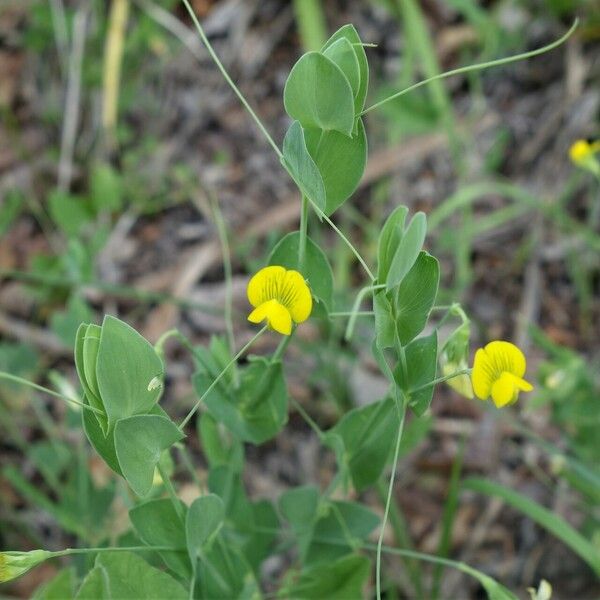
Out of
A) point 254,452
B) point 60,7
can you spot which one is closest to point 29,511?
point 254,452

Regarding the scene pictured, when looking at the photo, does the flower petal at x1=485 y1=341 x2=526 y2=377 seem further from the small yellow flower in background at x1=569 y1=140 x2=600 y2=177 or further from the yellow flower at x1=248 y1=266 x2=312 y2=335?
the small yellow flower in background at x1=569 y1=140 x2=600 y2=177

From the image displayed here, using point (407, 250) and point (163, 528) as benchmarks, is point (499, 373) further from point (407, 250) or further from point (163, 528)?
point (163, 528)

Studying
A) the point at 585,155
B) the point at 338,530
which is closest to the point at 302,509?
the point at 338,530

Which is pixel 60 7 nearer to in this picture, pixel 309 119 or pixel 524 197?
pixel 524 197

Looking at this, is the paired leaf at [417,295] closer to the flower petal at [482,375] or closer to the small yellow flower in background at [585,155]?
the flower petal at [482,375]

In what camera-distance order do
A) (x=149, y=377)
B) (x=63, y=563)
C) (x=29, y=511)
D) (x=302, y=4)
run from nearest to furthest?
(x=149, y=377) < (x=63, y=563) < (x=29, y=511) < (x=302, y=4)

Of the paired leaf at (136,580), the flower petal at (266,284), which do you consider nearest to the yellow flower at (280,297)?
the flower petal at (266,284)
